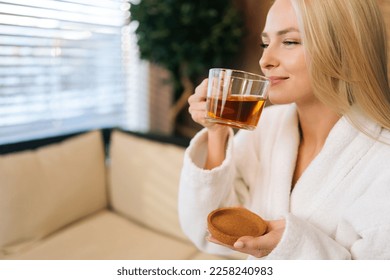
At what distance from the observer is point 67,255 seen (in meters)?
0.87

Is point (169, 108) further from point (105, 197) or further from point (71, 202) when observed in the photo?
point (71, 202)

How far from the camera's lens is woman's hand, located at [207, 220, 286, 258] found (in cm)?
50

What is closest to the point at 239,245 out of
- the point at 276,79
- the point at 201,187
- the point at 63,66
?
the point at 201,187

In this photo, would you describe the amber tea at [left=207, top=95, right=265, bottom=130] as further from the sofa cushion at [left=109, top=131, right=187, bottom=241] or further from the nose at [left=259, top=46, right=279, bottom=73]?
the sofa cushion at [left=109, top=131, right=187, bottom=241]

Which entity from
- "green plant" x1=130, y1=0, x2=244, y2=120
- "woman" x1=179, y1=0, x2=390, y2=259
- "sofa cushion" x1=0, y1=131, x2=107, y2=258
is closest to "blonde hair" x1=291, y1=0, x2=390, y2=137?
"woman" x1=179, y1=0, x2=390, y2=259

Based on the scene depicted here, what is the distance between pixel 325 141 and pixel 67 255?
71cm

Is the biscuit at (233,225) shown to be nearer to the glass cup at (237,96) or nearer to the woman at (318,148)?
the woman at (318,148)

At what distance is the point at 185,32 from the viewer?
1226 mm

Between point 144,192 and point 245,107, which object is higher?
point 245,107

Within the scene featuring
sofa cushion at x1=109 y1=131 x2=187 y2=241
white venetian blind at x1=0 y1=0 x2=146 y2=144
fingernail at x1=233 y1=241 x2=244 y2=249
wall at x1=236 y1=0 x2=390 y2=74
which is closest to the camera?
fingernail at x1=233 y1=241 x2=244 y2=249

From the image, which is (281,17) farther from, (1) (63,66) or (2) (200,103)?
(1) (63,66)

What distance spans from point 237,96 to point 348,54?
→ 22 cm

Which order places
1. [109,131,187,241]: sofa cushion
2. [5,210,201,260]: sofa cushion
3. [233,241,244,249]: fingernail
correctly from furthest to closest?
1. [109,131,187,241]: sofa cushion
2. [5,210,201,260]: sofa cushion
3. [233,241,244,249]: fingernail
